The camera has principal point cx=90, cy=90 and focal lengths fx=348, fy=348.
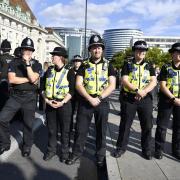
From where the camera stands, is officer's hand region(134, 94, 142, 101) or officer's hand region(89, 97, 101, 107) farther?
officer's hand region(134, 94, 142, 101)

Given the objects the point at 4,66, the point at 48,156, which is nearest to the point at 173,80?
the point at 48,156

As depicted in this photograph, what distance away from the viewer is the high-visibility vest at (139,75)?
6.10 meters

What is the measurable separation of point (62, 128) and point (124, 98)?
125 centimetres

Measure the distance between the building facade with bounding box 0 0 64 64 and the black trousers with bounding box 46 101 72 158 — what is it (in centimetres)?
Answer: 7120

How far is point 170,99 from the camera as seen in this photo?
20.1 ft

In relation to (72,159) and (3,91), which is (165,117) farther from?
(3,91)

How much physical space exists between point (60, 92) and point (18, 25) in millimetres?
87060

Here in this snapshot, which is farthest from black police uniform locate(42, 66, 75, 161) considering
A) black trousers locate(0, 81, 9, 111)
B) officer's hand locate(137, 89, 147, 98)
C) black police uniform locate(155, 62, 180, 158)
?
black trousers locate(0, 81, 9, 111)

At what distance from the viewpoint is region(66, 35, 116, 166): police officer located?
5.92 m

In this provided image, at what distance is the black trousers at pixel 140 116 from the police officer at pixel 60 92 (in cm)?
100

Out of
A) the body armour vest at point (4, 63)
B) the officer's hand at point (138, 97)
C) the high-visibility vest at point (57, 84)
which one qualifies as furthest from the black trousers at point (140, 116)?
the body armour vest at point (4, 63)

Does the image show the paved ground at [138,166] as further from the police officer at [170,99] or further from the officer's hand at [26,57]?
the officer's hand at [26,57]

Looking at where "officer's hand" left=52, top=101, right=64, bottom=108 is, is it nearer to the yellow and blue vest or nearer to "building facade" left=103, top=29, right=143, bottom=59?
the yellow and blue vest

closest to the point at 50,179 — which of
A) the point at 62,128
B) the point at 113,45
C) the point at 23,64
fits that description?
the point at 62,128
